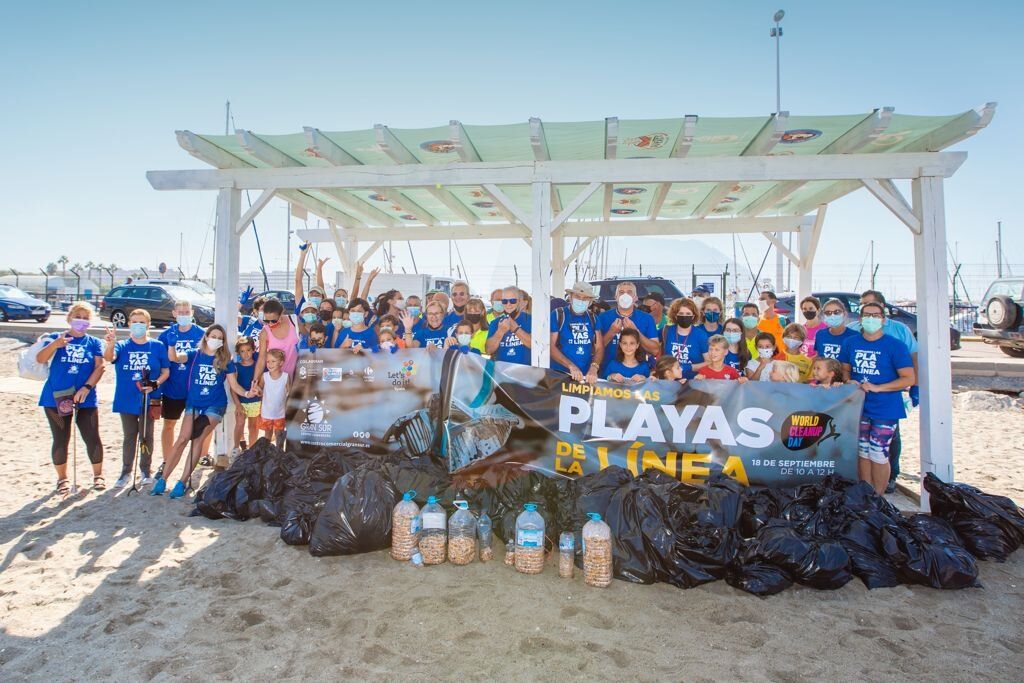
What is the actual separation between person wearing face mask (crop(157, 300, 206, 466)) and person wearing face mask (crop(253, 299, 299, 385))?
613 millimetres

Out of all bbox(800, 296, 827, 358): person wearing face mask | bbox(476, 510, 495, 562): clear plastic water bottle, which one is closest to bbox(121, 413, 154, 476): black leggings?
bbox(476, 510, 495, 562): clear plastic water bottle

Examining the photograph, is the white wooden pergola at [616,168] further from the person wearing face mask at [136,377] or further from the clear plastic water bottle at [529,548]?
the clear plastic water bottle at [529,548]

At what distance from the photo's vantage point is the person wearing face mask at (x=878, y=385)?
4945 millimetres

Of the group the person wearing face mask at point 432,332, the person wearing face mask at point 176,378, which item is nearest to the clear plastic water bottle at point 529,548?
the person wearing face mask at point 432,332

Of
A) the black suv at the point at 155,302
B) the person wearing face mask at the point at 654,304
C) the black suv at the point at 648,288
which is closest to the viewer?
the person wearing face mask at the point at 654,304

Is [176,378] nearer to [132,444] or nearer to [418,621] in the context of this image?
[132,444]

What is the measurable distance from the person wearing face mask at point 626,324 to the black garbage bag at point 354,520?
249 cm

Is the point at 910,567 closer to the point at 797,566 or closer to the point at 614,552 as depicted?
the point at 797,566

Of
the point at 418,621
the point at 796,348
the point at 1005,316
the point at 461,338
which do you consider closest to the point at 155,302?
the point at 461,338

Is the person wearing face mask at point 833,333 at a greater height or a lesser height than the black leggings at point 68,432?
greater

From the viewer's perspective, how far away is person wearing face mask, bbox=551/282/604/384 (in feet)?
18.4

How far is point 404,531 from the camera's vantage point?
414 cm

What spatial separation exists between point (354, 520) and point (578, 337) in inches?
107

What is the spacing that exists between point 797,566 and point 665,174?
372 cm
